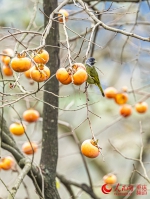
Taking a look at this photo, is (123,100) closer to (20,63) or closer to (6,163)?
(6,163)

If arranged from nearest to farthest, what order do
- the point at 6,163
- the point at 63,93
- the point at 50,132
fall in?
the point at 50,132, the point at 6,163, the point at 63,93

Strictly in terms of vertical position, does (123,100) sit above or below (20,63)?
below

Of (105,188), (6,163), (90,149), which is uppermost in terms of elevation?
(90,149)

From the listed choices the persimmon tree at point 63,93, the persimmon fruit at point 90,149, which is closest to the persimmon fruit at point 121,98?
the persimmon tree at point 63,93

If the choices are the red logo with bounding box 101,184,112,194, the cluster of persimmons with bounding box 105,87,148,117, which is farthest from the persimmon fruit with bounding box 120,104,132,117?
the red logo with bounding box 101,184,112,194

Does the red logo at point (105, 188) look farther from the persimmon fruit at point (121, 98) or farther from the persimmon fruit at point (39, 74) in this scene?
the persimmon fruit at point (39, 74)

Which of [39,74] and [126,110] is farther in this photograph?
[126,110]

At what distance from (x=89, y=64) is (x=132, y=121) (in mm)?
2611

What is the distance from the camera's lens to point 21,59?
117 centimetres

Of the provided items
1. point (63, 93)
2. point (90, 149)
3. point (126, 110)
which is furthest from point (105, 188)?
point (63, 93)

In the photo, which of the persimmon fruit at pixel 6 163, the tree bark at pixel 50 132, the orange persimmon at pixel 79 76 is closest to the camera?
the orange persimmon at pixel 79 76

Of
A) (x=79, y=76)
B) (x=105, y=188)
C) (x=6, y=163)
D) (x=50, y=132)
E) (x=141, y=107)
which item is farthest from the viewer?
(x=141, y=107)

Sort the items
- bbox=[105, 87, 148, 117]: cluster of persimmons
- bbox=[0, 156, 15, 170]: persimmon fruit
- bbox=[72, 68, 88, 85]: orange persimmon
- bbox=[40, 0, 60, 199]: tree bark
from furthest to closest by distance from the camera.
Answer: bbox=[105, 87, 148, 117]: cluster of persimmons < bbox=[0, 156, 15, 170]: persimmon fruit < bbox=[40, 0, 60, 199]: tree bark < bbox=[72, 68, 88, 85]: orange persimmon

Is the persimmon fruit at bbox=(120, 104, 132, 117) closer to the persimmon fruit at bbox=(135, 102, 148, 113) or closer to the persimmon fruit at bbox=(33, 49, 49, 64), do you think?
the persimmon fruit at bbox=(135, 102, 148, 113)
